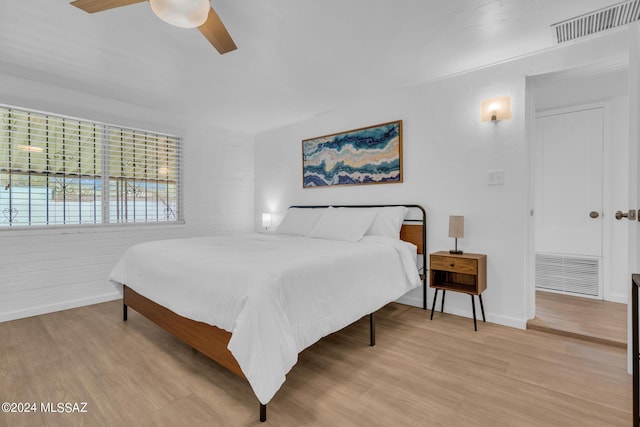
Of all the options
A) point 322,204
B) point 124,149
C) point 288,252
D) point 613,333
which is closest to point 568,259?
point 613,333

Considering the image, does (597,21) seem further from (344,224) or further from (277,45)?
(344,224)

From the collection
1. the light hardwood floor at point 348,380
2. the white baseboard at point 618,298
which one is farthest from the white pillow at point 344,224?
the white baseboard at point 618,298

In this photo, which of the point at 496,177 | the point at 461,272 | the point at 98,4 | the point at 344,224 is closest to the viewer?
the point at 98,4

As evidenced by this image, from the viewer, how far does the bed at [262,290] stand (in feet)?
4.81

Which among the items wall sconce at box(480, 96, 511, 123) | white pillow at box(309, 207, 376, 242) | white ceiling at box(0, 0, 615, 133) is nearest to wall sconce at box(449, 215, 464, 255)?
white pillow at box(309, 207, 376, 242)

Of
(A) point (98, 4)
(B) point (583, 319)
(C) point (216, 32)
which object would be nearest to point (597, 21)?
(B) point (583, 319)

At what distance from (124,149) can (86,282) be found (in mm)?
1617

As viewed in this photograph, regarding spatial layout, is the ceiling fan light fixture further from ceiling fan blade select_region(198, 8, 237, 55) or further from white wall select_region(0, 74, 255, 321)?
white wall select_region(0, 74, 255, 321)

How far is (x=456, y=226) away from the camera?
2789 millimetres

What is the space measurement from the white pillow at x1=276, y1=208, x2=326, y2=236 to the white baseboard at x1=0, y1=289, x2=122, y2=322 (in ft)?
6.10

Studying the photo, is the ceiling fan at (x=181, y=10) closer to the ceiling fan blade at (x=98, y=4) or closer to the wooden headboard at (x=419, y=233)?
the ceiling fan blade at (x=98, y=4)

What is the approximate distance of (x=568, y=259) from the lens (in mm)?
3527

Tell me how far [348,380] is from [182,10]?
2.23 meters

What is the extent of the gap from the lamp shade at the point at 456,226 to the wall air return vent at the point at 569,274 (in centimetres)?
171
